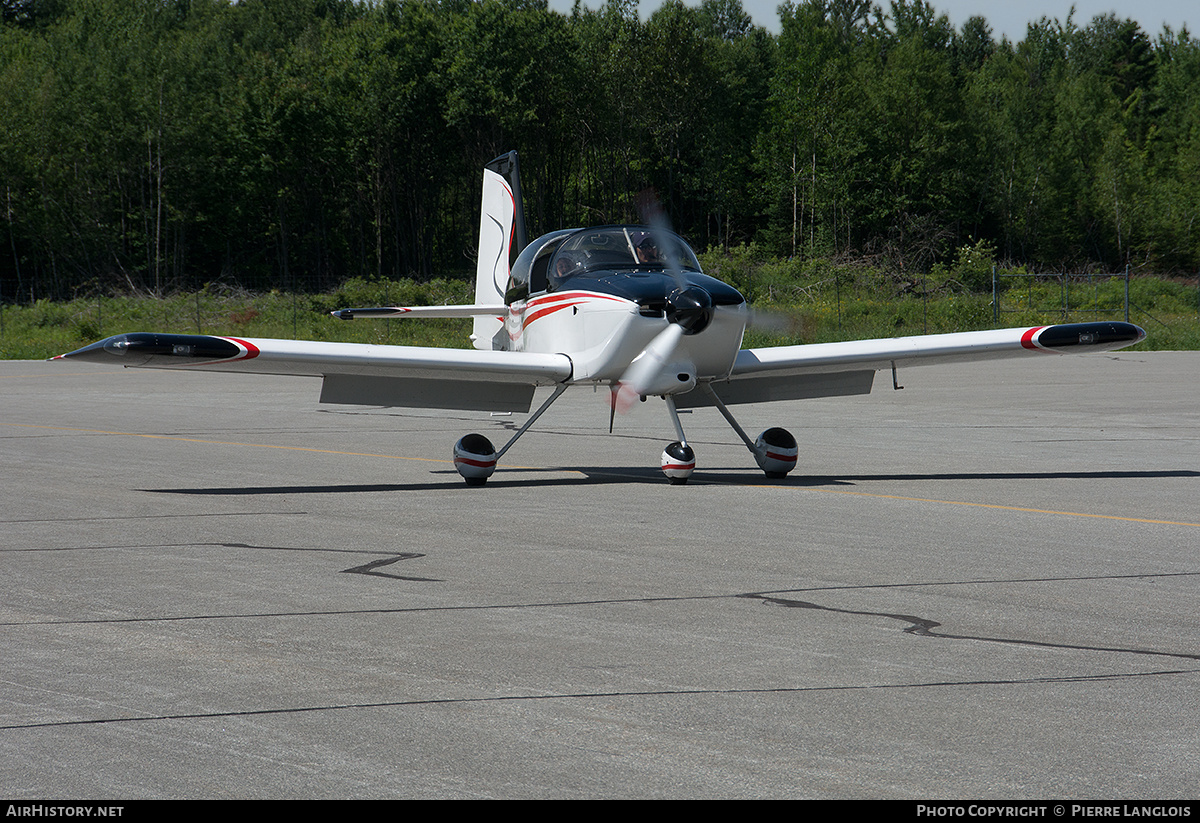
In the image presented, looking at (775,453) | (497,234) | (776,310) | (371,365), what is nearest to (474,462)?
(371,365)

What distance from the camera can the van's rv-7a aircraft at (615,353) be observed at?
32.0 ft

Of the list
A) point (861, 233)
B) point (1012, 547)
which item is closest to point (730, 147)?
point (861, 233)

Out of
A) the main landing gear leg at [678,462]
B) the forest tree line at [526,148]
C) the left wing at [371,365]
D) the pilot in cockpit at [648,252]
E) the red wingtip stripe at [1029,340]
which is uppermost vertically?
the forest tree line at [526,148]

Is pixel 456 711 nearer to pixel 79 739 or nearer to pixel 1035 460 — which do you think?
pixel 79 739

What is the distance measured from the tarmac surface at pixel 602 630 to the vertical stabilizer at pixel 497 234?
3222mm

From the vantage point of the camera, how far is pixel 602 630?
16.6 ft

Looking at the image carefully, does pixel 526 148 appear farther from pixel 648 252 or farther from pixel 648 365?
pixel 648 365

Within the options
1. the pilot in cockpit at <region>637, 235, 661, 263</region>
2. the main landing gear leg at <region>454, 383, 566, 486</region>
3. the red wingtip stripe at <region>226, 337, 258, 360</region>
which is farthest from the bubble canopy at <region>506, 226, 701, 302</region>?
the red wingtip stripe at <region>226, 337, 258, 360</region>

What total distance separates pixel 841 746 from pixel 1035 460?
939 centimetres

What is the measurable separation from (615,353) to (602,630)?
5158mm

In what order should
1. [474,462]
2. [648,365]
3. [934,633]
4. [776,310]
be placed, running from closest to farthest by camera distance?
[934,633] < [648,365] < [474,462] < [776,310]

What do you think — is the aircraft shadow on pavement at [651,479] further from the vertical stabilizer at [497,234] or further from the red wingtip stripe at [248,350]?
the vertical stabilizer at [497,234]

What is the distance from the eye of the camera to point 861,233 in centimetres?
6881

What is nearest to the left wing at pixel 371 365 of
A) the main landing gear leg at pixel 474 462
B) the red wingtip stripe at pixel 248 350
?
the red wingtip stripe at pixel 248 350
